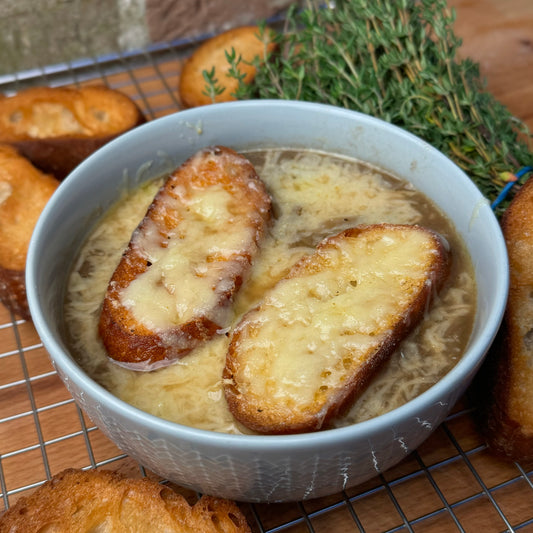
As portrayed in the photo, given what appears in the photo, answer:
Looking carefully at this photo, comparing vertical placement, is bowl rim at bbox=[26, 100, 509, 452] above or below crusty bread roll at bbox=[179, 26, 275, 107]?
below

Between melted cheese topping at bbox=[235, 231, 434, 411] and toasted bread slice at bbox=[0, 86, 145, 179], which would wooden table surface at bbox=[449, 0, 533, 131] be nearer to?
melted cheese topping at bbox=[235, 231, 434, 411]

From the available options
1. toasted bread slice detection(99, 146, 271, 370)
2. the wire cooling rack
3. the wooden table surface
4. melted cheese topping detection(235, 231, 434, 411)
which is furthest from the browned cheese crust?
the wooden table surface

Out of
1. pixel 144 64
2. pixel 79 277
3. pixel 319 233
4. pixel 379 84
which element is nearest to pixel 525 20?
pixel 379 84

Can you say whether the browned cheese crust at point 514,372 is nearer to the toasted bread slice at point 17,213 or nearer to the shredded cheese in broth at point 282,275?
the shredded cheese in broth at point 282,275

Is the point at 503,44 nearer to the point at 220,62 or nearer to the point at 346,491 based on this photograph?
the point at 220,62

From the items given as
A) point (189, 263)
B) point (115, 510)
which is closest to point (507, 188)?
point (189, 263)

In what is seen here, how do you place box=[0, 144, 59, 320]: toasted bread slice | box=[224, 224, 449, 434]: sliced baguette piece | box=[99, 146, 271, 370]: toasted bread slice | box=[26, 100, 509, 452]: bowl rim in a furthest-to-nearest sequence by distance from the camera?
box=[0, 144, 59, 320]: toasted bread slice
box=[99, 146, 271, 370]: toasted bread slice
box=[224, 224, 449, 434]: sliced baguette piece
box=[26, 100, 509, 452]: bowl rim
